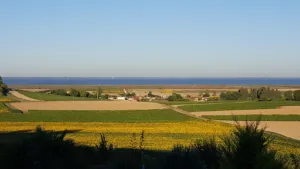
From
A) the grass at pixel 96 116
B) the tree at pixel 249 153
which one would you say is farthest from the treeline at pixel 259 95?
the tree at pixel 249 153

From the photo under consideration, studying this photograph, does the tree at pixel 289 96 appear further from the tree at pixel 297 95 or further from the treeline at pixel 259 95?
the tree at pixel 297 95

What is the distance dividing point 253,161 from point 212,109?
205ft

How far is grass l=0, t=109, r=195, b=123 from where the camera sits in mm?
48322

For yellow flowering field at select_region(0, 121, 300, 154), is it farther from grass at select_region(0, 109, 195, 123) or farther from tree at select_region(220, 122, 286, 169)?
tree at select_region(220, 122, 286, 169)

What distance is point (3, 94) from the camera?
9175cm

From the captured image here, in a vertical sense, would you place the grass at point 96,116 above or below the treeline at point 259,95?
below

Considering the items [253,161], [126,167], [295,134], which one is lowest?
[295,134]

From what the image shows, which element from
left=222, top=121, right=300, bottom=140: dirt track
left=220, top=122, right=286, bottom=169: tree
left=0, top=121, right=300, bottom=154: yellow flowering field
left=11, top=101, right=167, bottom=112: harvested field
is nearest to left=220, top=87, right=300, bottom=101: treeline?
left=11, top=101, right=167, bottom=112: harvested field

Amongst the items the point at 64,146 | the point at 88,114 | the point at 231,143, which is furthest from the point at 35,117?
the point at 231,143

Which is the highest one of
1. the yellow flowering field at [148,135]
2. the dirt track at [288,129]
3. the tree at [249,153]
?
the tree at [249,153]

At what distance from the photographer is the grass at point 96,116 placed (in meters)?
48.3

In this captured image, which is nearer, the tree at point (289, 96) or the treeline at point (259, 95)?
the tree at point (289, 96)

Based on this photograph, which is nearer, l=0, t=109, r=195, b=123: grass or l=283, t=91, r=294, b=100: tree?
l=0, t=109, r=195, b=123: grass

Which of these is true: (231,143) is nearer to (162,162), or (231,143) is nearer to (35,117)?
(162,162)
